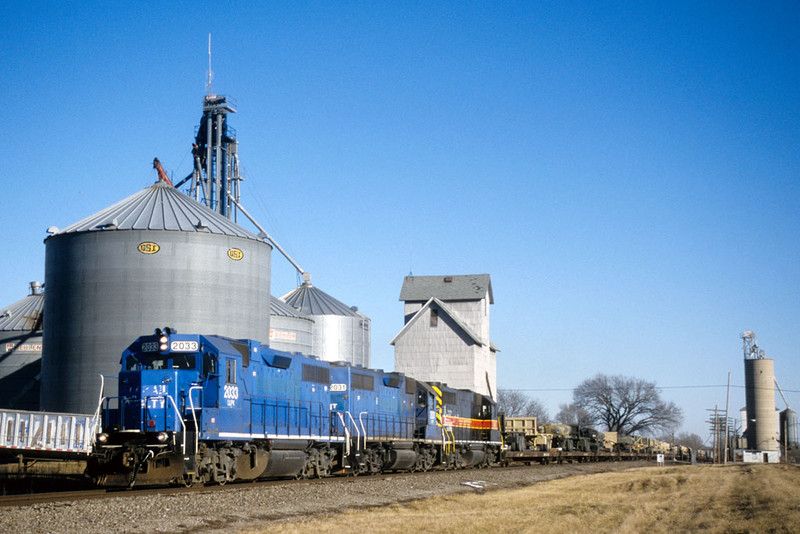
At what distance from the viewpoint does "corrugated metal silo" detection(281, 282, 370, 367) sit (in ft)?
193

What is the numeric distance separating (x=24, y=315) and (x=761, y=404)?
72264 mm

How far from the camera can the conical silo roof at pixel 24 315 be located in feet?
154

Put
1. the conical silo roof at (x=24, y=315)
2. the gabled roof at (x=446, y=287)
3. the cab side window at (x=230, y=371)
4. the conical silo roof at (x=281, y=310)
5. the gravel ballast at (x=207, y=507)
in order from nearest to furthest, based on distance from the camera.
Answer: the gravel ballast at (x=207, y=507) → the cab side window at (x=230, y=371) → the conical silo roof at (x=24, y=315) → the conical silo roof at (x=281, y=310) → the gabled roof at (x=446, y=287)

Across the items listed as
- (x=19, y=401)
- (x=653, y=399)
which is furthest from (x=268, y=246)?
(x=653, y=399)

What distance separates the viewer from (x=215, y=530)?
43.3ft

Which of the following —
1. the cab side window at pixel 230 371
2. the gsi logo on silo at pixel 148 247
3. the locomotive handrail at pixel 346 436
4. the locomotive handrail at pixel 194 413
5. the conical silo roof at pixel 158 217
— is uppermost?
the conical silo roof at pixel 158 217

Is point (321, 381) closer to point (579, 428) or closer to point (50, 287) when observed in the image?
point (50, 287)

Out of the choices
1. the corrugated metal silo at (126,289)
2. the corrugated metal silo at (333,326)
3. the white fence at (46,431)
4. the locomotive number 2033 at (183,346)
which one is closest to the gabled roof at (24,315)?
the corrugated metal silo at (126,289)

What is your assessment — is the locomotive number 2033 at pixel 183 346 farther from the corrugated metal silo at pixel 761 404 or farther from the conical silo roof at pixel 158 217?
the corrugated metal silo at pixel 761 404

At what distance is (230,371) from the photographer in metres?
21.7

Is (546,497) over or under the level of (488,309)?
under

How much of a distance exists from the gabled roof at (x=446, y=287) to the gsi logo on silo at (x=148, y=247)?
30.6m

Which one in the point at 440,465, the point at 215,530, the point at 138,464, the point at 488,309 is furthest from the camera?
the point at 488,309

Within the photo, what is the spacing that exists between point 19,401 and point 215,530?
35.1 meters
